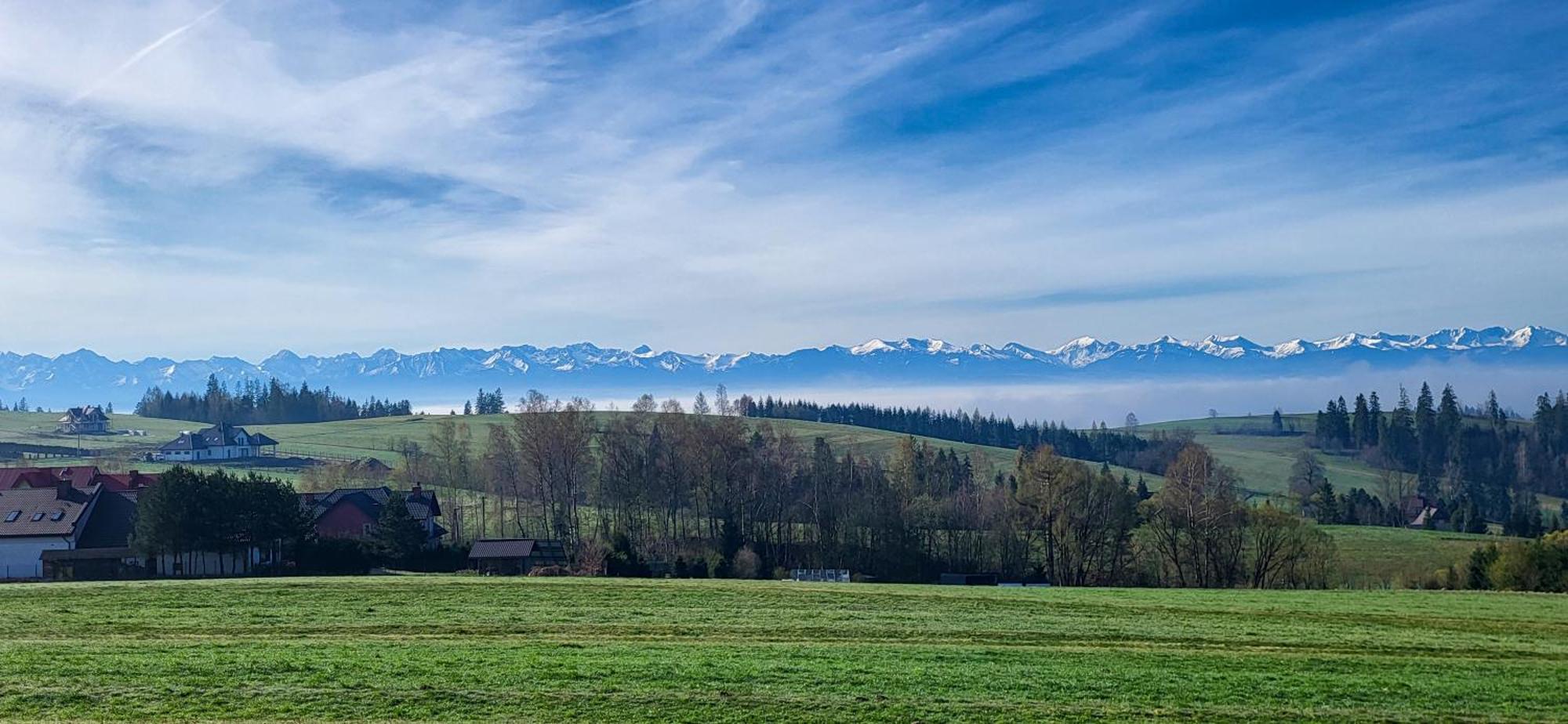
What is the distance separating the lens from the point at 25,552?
209ft

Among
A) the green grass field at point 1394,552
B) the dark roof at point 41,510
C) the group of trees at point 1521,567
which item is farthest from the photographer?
the green grass field at point 1394,552

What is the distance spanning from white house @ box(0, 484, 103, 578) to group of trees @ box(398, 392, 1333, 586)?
2985cm

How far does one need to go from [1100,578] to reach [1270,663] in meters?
52.1

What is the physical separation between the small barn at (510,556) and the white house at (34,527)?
75.8 ft

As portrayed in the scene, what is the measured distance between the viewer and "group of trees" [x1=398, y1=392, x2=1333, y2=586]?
242ft

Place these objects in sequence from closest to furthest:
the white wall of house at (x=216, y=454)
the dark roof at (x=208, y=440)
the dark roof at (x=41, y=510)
→ the dark roof at (x=41, y=510)
the white wall of house at (x=216, y=454)
the dark roof at (x=208, y=440)

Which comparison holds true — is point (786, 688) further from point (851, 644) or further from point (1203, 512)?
point (1203, 512)

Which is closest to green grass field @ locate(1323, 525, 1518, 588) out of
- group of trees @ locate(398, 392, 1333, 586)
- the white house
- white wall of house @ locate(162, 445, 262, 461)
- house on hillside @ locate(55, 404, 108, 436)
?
group of trees @ locate(398, 392, 1333, 586)

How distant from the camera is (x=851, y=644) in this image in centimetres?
2770

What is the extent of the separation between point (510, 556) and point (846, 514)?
26.3 metres

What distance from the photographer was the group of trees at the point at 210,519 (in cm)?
5912

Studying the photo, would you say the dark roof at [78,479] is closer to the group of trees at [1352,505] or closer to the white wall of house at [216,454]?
the white wall of house at [216,454]

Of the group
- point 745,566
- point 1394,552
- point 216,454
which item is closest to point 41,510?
point 745,566

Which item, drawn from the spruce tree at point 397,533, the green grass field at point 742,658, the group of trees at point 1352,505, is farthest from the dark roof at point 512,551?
the group of trees at point 1352,505
